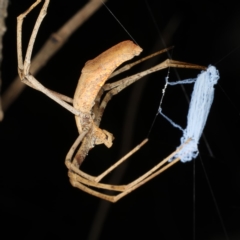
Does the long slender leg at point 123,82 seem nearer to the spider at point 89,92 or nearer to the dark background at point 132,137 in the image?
the spider at point 89,92

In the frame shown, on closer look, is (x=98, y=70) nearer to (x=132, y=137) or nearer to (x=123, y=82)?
(x=123, y=82)

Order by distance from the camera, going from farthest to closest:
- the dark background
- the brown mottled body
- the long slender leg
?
the dark background → the long slender leg → the brown mottled body

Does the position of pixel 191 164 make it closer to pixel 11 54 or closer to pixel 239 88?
pixel 239 88

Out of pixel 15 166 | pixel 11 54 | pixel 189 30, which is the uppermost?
pixel 189 30

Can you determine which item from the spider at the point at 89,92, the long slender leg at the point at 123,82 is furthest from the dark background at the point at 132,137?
the spider at the point at 89,92

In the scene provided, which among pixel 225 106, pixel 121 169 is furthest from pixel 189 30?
pixel 121 169

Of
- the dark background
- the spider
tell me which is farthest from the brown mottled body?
the dark background

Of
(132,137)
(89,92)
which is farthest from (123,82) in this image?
(132,137)

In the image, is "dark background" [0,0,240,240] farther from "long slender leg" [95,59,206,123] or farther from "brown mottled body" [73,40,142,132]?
"brown mottled body" [73,40,142,132]
